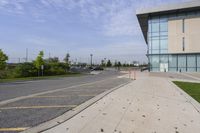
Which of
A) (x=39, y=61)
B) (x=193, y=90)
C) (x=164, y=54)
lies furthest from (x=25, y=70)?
(x=193, y=90)

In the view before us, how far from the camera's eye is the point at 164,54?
4753 centimetres

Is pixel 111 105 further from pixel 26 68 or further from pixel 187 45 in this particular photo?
pixel 187 45

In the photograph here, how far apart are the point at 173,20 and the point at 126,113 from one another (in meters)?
42.4

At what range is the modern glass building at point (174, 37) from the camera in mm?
44844

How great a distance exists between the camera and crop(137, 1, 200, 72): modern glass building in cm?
4484

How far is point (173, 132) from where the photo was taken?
18.9ft

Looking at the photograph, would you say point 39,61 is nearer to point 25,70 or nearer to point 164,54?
point 25,70

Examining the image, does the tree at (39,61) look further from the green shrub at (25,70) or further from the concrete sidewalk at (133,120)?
the concrete sidewalk at (133,120)

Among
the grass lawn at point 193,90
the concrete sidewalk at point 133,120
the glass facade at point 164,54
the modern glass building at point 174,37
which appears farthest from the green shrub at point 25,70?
the concrete sidewalk at point 133,120

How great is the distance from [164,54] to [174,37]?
3884 millimetres

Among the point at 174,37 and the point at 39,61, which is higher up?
the point at 174,37

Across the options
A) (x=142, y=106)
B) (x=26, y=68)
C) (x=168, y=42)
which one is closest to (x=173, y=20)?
(x=168, y=42)

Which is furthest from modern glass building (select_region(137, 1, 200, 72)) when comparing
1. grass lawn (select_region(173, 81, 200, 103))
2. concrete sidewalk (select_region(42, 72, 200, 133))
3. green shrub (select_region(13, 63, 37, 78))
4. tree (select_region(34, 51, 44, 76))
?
concrete sidewalk (select_region(42, 72, 200, 133))

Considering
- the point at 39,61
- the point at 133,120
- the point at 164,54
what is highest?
the point at 164,54
